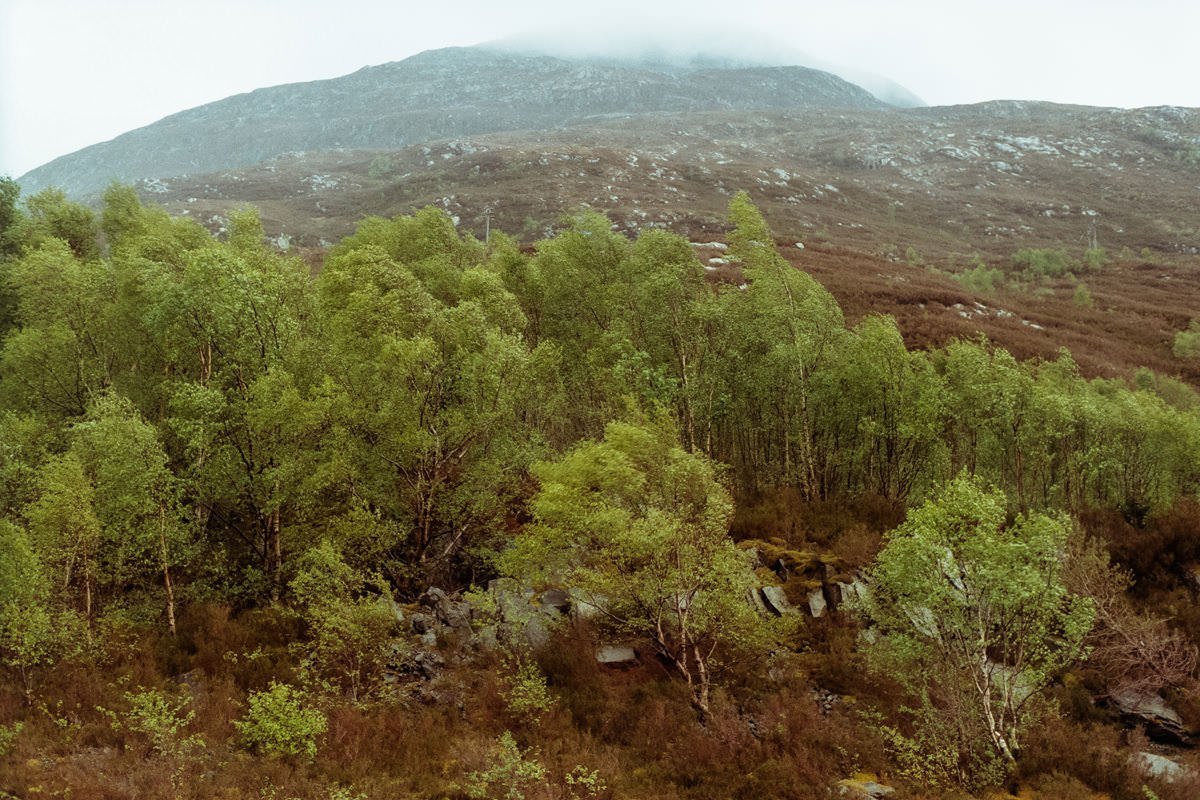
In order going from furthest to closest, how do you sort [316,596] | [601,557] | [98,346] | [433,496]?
1. [98,346]
2. [433,496]
3. [316,596]
4. [601,557]

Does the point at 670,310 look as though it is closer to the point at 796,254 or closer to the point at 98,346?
the point at 98,346

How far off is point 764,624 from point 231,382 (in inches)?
873

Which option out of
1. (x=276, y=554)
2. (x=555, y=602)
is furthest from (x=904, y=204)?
(x=276, y=554)

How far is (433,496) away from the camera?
80.3ft

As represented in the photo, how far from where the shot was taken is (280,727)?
57.3 ft

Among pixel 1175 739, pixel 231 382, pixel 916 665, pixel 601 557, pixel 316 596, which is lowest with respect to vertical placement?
pixel 1175 739

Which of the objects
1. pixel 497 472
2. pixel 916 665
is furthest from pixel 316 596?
pixel 916 665

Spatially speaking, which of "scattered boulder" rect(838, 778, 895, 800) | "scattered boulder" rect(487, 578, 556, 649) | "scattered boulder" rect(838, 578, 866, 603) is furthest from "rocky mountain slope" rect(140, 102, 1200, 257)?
"scattered boulder" rect(838, 778, 895, 800)

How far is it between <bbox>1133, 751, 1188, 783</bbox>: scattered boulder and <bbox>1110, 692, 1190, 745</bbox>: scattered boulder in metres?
1.30

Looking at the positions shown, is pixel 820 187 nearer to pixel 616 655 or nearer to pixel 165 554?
pixel 616 655

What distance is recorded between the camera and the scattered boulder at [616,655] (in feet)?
75.8

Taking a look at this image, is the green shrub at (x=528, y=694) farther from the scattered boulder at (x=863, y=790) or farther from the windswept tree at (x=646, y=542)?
the scattered boulder at (x=863, y=790)

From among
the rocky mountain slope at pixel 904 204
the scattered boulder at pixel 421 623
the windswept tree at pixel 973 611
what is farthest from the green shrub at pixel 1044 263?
the scattered boulder at pixel 421 623

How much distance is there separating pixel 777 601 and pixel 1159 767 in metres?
11.6
